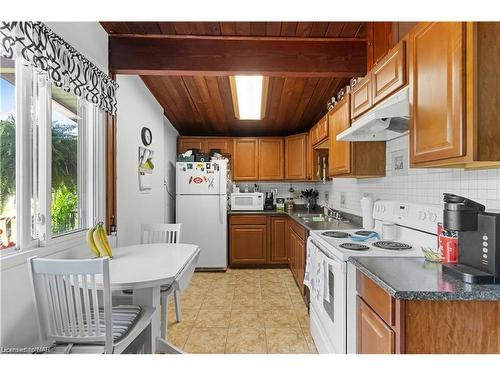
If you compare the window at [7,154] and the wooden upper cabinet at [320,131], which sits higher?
the wooden upper cabinet at [320,131]

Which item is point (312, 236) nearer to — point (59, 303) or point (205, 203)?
point (59, 303)

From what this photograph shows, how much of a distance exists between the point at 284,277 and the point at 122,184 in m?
2.50

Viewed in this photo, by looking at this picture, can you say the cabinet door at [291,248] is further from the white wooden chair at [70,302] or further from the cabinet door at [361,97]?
the white wooden chair at [70,302]

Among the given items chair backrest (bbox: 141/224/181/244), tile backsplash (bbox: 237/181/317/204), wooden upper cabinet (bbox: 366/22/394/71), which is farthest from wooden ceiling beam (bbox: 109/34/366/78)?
tile backsplash (bbox: 237/181/317/204)

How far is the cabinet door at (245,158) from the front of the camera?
4.85m

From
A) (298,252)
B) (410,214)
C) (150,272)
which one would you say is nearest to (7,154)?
(150,272)

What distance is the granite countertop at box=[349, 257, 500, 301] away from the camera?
99 centimetres

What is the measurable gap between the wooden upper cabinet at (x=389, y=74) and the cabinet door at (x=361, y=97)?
0.08 meters

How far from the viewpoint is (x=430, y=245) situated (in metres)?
1.67

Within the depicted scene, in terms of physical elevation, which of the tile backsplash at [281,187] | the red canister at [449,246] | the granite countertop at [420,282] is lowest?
the granite countertop at [420,282]

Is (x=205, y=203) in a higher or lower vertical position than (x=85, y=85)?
lower

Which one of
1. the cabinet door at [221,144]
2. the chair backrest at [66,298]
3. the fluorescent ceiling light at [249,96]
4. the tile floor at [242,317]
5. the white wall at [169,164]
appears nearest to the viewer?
the chair backrest at [66,298]

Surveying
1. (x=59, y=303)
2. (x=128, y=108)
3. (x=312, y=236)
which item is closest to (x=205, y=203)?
(x=128, y=108)

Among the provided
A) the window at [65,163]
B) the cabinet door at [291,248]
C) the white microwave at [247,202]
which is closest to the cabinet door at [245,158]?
the white microwave at [247,202]
